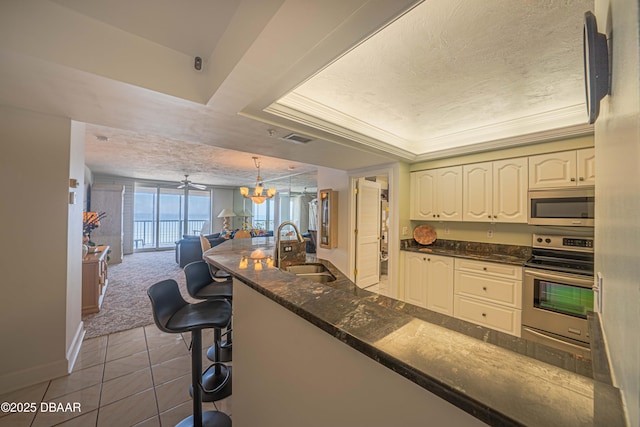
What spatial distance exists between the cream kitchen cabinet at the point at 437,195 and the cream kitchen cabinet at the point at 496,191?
0.08 meters

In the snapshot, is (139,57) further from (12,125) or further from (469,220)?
(469,220)

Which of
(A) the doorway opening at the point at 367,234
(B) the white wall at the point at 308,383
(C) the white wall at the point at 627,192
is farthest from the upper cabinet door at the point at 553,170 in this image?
(B) the white wall at the point at 308,383

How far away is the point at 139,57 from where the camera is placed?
1.45 metres

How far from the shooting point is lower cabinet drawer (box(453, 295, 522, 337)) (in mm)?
2473

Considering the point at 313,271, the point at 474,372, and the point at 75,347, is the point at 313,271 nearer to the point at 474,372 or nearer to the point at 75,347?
the point at 474,372

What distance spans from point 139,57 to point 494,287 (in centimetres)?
372

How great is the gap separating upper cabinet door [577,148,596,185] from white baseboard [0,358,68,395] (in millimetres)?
5065

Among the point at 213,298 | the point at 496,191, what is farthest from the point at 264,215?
the point at 496,191

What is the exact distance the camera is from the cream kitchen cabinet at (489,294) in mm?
2484

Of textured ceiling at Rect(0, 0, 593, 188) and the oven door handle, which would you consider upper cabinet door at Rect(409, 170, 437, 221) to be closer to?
textured ceiling at Rect(0, 0, 593, 188)

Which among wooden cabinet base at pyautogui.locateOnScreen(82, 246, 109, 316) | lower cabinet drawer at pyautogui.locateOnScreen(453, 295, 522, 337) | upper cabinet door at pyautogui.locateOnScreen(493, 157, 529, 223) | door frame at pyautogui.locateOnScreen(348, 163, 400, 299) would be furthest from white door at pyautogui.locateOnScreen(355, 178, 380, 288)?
wooden cabinet base at pyautogui.locateOnScreen(82, 246, 109, 316)

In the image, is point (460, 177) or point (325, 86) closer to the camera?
point (325, 86)

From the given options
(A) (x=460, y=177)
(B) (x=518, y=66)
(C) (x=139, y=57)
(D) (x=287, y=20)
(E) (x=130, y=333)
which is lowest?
(E) (x=130, y=333)

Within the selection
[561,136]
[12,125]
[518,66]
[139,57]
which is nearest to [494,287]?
[561,136]
